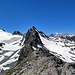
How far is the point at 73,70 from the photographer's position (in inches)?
1233

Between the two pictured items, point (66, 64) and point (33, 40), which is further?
point (33, 40)

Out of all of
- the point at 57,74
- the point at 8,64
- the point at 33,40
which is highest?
the point at 33,40

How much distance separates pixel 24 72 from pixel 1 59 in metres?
160

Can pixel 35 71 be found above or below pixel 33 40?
below

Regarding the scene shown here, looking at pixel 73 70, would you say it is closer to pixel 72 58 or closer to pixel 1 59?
pixel 72 58

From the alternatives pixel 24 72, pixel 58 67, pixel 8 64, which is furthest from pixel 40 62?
pixel 8 64

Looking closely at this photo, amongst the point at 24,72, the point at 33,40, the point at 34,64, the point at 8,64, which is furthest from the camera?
the point at 33,40

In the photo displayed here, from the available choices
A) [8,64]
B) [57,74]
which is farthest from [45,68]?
[8,64]

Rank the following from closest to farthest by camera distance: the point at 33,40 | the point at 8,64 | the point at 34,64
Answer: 1. the point at 34,64
2. the point at 8,64
3. the point at 33,40

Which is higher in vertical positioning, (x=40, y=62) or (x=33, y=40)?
(x=33, y=40)

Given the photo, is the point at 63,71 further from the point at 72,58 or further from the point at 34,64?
the point at 72,58

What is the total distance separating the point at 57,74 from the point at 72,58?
5774 inches

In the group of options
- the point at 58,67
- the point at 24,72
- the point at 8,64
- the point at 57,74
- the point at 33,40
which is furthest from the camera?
the point at 33,40

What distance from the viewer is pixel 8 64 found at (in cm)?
16625
